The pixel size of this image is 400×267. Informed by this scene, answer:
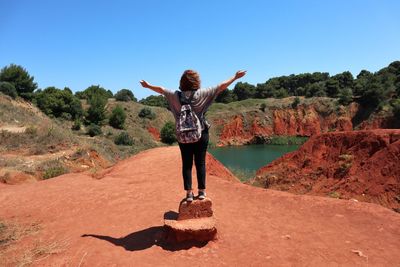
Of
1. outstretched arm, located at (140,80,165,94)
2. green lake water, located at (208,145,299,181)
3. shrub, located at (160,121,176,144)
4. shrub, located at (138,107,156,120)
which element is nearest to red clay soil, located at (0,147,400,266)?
outstretched arm, located at (140,80,165,94)

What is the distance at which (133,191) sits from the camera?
25.8 feet

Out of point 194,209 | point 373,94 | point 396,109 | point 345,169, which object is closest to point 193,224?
point 194,209

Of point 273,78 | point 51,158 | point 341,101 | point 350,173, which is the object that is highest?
point 273,78

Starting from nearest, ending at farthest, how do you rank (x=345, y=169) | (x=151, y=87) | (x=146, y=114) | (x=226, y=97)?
1. (x=151, y=87)
2. (x=345, y=169)
3. (x=146, y=114)
4. (x=226, y=97)

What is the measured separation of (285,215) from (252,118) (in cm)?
4915

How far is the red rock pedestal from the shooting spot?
15.6 ft

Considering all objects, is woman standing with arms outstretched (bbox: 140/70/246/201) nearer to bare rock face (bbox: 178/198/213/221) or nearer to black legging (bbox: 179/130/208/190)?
black legging (bbox: 179/130/208/190)

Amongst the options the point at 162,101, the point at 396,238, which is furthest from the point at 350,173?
the point at 162,101

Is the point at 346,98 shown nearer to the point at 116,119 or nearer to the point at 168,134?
the point at 168,134

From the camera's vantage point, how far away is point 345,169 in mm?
13586

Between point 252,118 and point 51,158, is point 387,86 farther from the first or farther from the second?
point 51,158

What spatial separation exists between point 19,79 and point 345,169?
3620 centimetres

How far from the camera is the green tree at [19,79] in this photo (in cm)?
3784

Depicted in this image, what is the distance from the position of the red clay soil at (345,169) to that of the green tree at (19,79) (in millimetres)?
31824
